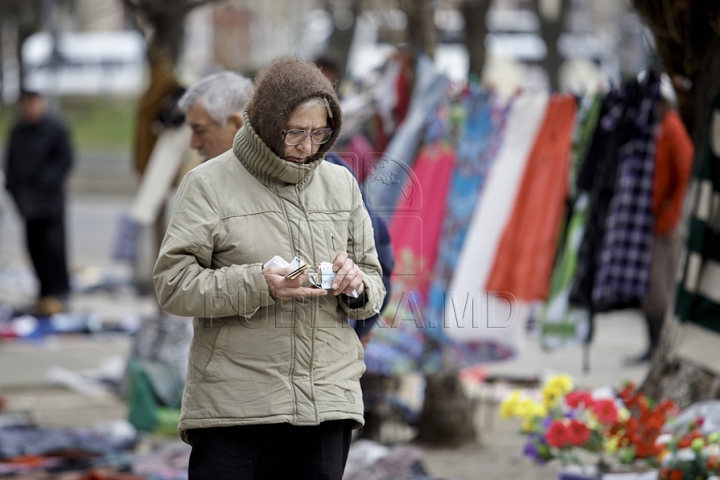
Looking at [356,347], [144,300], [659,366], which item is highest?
[356,347]

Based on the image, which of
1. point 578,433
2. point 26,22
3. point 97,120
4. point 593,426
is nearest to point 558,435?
point 578,433

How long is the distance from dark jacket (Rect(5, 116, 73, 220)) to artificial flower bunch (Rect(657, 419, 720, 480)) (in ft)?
24.1

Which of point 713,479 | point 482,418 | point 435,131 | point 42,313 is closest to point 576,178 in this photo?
point 435,131

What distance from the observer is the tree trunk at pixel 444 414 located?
5785 millimetres

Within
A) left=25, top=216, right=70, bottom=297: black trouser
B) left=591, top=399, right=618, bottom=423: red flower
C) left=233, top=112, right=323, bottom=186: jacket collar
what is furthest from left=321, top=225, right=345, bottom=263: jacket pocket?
left=25, top=216, right=70, bottom=297: black trouser

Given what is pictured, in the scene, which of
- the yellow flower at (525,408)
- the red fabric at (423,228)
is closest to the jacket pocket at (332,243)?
the yellow flower at (525,408)

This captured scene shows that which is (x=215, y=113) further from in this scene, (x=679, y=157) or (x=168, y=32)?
(x=168, y=32)

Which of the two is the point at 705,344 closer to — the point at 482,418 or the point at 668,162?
the point at 668,162

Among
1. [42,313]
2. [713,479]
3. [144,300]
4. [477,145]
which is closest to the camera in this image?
[713,479]

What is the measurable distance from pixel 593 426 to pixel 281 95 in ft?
7.50

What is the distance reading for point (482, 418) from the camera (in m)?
6.50

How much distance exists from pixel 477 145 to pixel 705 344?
1.51 m

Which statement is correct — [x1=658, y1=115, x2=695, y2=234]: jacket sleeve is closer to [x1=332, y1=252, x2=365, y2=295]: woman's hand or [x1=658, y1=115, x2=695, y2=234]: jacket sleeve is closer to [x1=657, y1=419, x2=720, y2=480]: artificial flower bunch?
[x1=657, y1=419, x2=720, y2=480]: artificial flower bunch

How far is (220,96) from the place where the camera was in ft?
11.2
